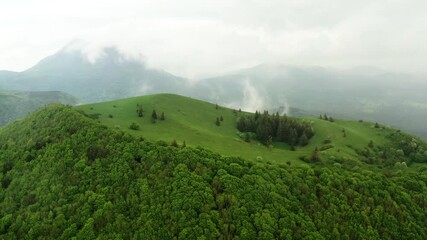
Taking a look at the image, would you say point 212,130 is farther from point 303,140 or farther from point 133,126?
point 303,140

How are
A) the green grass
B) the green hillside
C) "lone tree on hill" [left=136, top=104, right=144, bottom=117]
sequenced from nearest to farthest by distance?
the green grass
the green hillside
"lone tree on hill" [left=136, top=104, right=144, bottom=117]

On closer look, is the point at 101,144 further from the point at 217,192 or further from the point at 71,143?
the point at 217,192

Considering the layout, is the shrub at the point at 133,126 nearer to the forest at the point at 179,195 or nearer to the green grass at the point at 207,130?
the green grass at the point at 207,130

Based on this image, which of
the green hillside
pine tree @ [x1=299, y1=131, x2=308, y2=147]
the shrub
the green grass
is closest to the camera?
the green grass

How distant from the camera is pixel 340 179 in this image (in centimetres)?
9388

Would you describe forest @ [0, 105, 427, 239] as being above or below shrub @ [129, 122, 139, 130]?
below

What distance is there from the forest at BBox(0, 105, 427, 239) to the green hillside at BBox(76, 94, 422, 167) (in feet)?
49.7

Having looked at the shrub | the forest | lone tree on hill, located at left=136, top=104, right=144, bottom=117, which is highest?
lone tree on hill, located at left=136, top=104, right=144, bottom=117

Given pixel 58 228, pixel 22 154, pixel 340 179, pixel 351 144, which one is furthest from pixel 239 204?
pixel 351 144

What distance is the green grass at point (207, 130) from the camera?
384 feet

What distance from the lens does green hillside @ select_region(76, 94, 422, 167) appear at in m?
117

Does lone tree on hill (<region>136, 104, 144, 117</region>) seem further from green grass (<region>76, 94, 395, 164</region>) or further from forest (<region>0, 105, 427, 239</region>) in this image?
forest (<region>0, 105, 427, 239</region>)

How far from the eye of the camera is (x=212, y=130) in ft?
511

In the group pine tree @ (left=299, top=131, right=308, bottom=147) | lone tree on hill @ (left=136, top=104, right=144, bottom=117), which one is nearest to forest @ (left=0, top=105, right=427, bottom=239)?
lone tree on hill @ (left=136, top=104, right=144, bottom=117)
